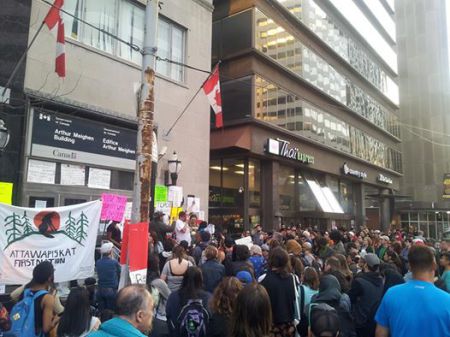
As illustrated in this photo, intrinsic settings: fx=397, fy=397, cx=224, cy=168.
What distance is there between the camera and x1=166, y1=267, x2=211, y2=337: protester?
4.59 metres

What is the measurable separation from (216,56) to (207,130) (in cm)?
729

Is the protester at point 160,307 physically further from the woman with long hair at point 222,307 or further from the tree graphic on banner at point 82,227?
the tree graphic on banner at point 82,227

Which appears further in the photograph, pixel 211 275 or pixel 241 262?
pixel 241 262

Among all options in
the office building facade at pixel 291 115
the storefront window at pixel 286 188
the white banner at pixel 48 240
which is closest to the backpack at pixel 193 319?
the white banner at pixel 48 240

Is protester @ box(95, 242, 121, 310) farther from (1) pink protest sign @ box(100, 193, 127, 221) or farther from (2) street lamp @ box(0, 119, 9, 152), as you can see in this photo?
A: (2) street lamp @ box(0, 119, 9, 152)

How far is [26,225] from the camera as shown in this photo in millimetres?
6574

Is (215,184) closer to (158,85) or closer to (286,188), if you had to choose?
(286,188)

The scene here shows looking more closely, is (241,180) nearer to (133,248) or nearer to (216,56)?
(216,56)

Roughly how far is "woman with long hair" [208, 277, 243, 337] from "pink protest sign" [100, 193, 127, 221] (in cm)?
705

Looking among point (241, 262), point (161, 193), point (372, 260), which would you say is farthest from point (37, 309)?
point (161, 193)

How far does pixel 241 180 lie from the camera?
21.9 meters

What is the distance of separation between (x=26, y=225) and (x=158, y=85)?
876cm

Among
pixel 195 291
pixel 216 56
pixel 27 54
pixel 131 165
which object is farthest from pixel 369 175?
pixel 195 291

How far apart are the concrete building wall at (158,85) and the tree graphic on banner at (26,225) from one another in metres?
4.04
